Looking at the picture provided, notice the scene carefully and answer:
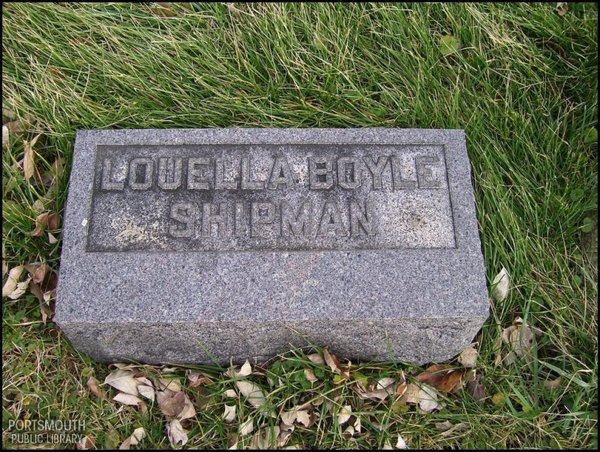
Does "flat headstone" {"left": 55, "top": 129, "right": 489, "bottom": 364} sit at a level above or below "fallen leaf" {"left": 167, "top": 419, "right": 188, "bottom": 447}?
above

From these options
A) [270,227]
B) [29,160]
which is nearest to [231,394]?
[270,227]

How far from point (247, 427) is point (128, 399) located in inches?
20.6

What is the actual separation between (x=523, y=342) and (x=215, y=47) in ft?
6.76

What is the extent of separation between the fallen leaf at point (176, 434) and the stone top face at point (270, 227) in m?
0.48

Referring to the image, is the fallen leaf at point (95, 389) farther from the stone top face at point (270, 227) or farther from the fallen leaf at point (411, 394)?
the fallen leaf at point (411, 394)

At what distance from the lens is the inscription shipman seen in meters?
2.21

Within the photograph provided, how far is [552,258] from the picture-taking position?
2.52 m

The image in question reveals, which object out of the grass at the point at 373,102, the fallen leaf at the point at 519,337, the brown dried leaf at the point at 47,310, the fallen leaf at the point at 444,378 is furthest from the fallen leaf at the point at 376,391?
the brown dried leaf at the point at 47,310

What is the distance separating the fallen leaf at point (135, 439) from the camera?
2.20 metres

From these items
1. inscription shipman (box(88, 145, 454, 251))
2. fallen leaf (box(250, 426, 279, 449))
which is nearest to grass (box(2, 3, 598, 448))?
fallen leaf (box(250, 426, 279, 449))

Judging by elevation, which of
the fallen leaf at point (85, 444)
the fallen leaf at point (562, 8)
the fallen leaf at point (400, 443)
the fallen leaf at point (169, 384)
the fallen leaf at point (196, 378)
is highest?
the fallen leaf at point (562, 8)

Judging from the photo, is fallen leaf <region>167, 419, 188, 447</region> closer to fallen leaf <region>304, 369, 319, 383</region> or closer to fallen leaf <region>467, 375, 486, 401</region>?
fallen leaf <region>304, 369, 319, 383</region>

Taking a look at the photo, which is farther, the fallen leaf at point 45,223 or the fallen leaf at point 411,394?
the fallen leaf at point 45,223

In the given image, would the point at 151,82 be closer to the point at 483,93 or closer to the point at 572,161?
the point at 483,93
